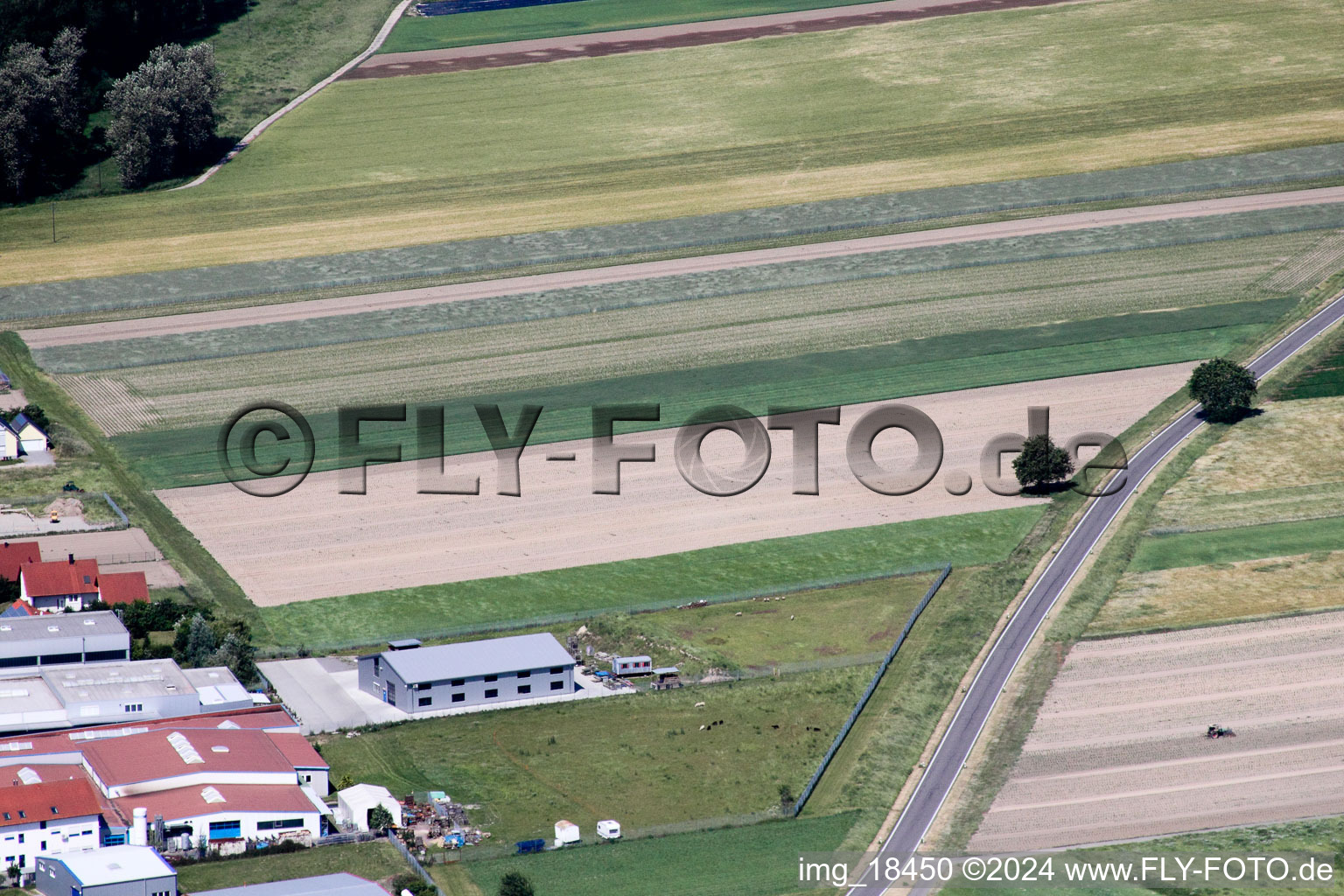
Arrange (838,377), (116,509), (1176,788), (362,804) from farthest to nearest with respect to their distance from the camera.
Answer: (838,377)
(116,509)
(1176,788)
(362,804)

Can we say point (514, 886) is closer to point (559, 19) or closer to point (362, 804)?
point (362, 804)

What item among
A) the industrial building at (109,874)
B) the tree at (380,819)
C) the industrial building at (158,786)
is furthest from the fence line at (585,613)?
the industrial building at (109,874)

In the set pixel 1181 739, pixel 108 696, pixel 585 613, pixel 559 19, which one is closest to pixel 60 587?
pixel 108 696

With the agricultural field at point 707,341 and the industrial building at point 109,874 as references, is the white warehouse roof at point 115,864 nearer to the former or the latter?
the industrial building at point 109,874

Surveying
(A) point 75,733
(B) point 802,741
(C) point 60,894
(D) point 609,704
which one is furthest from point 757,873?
(A) point 75,733

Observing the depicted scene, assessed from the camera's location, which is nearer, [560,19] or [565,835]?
[565,835]

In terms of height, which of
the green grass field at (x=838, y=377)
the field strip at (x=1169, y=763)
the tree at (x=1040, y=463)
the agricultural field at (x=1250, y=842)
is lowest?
the agricultural field at (x=1250, y=842)

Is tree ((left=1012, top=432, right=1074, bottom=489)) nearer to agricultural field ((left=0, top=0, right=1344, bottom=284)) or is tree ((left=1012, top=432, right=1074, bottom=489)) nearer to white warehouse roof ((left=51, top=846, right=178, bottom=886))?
agricultural field ((left=0, top=0, right=1344, bottom=284))
